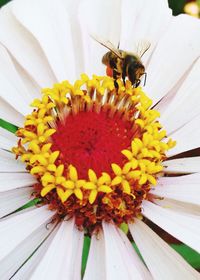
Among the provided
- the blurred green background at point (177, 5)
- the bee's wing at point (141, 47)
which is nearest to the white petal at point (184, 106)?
the bee's wing at point (141, 47)

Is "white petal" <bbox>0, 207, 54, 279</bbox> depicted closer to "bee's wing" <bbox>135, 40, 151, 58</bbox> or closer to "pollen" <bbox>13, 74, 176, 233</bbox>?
"pollen" <bbox>13, 74, 176, 233</bbox>

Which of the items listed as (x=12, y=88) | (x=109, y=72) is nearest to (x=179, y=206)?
(x=109, y=72)

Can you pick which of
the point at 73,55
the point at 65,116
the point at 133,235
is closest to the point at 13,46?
the point at 73,55

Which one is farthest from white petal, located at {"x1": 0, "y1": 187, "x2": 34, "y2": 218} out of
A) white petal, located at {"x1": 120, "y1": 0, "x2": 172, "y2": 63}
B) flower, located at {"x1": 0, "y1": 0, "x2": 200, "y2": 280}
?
white petal, located at {"x1": 120, "y1": 0, "x2": 172, "y2": 63}

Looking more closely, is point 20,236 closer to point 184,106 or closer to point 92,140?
point 92,140

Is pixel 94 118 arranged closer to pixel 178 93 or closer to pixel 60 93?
pixel 60 93

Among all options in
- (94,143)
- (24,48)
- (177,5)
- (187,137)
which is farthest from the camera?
(177,5)
